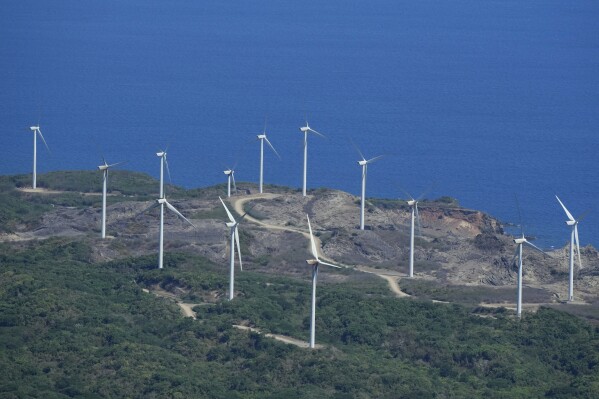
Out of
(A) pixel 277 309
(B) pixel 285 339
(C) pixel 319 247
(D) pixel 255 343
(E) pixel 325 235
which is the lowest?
(D) pixel 255 343

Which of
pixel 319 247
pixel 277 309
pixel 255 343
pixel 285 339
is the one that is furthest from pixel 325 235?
pixel 255 343

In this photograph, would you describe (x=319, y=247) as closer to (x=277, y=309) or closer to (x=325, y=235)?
(x=325, y=235)

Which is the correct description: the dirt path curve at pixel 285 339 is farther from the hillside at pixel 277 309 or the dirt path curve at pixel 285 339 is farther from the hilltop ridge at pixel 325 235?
the hilltop ridge at pixel 325 235

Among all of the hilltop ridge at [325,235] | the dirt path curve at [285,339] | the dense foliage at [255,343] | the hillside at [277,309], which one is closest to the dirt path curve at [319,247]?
the hillside at [277,309]

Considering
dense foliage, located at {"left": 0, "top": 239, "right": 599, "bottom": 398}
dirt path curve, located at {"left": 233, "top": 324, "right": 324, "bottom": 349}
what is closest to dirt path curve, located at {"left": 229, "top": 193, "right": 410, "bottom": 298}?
dense foliage, located at {"left": 0, "top": 239, "right": 599, "bottom": 398}

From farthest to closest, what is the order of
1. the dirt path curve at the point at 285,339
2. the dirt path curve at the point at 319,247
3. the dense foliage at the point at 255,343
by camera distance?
the dirt path curve at the point at 319,247 < the dirt path curve at the point at 285,339 < the dense foliage at the point at 255,343
